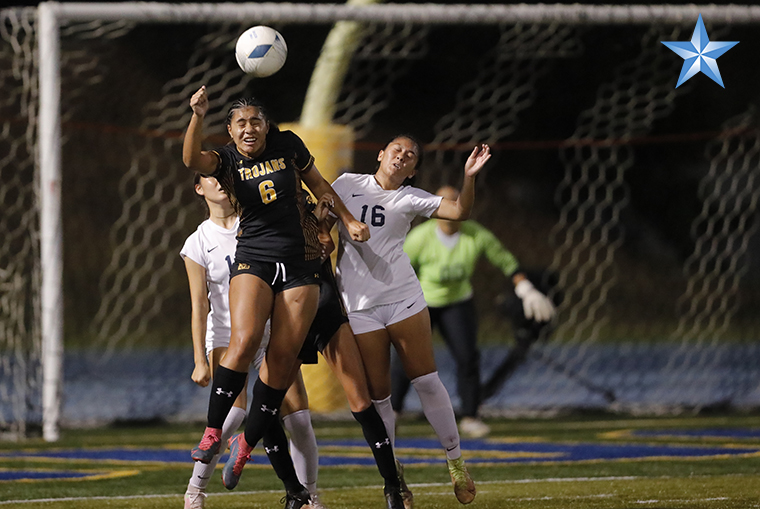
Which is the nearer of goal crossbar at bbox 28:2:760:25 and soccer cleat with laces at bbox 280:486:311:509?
soccer cleat with laces at bbox 280:486:311:509

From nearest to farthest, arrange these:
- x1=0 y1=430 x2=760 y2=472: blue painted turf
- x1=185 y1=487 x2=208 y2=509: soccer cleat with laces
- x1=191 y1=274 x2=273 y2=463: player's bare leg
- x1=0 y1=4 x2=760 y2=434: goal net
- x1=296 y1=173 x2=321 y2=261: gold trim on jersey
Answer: x1=191 y1=274 x2=273 y2=463: player's bare leg
x1=185 y1=487 x2=208 y2=509: soccer cleat with laces
x1=296 y1=173 x2=321 y2=261: gold trim on jersey
x1=0 y1=430 x2=760 y2=472: blue painted turf
x1=0 y1=4 x2=760 y2=434: goal net

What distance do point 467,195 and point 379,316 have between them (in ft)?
2.54

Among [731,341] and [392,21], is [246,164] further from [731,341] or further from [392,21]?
[731,341]

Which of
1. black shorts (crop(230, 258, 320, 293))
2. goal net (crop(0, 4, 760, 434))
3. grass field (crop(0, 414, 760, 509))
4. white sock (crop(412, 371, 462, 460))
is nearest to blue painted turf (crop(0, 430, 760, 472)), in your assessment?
grass field (crop(0, 414, 760, 509))

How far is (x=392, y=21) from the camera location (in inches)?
389

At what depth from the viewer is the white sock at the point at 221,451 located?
558 centimetres

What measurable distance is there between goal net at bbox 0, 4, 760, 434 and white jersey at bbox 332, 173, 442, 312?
13.1 feet

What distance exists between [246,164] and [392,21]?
4.67 m

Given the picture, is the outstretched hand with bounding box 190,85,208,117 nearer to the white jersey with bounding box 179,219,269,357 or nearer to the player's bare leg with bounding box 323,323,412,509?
the white jersey with bounding box 179,219,269,357

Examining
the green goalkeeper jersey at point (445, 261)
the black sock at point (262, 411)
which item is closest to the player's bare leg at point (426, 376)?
the black sock at point (262, 411)

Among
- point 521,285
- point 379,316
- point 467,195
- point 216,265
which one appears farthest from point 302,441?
point 521,285

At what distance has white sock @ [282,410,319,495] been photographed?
585cm

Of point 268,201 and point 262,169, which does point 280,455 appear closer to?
point 268,201

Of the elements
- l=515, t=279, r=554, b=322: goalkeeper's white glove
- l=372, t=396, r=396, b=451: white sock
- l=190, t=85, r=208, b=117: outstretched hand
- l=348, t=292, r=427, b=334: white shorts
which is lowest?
l=372, t=396, r=396, b=451: white sock
